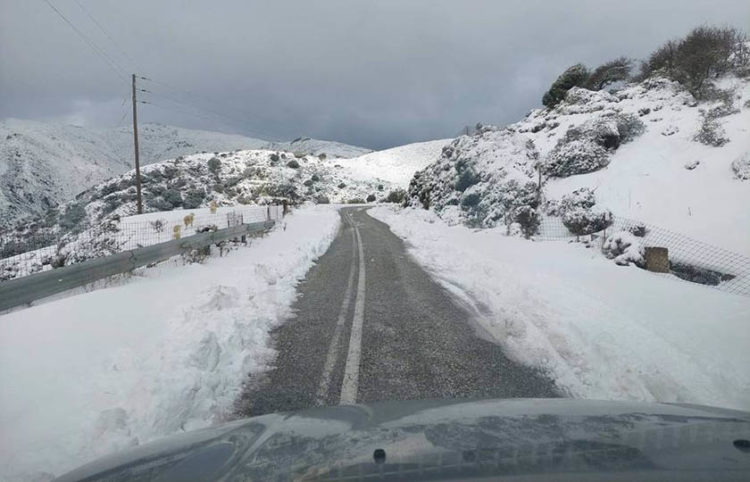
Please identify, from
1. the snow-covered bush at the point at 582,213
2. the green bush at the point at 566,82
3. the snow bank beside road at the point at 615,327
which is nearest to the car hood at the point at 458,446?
the snow bank beside road at the point at 615,327

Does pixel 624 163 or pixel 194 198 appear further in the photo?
pixel 194 198

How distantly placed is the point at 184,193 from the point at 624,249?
50.0 metres

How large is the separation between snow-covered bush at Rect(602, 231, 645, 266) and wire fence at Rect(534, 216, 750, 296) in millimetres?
288

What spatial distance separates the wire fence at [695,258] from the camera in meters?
9.73

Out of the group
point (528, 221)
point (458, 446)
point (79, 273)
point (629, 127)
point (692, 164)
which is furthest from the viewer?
point (629, 127)

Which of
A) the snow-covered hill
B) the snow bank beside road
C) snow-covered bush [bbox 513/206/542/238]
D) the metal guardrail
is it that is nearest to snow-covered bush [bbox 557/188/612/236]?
snow-covered bush [bbox 513/206/542/238]

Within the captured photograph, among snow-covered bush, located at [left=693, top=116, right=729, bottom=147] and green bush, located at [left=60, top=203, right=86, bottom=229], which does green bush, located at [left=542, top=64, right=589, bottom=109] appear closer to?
snow-covered bush, located at [left=693, top=116, right=729, bottom=147]

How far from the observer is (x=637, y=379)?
14.9 ft

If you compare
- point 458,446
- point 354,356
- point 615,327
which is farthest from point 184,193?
point 458,446

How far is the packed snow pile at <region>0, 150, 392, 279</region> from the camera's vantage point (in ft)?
60.7

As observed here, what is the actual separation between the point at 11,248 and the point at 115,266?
43.5ft

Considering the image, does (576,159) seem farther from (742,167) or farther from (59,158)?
(59,158)

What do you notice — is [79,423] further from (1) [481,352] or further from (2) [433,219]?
(2) [433,219]

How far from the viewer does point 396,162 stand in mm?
116625
